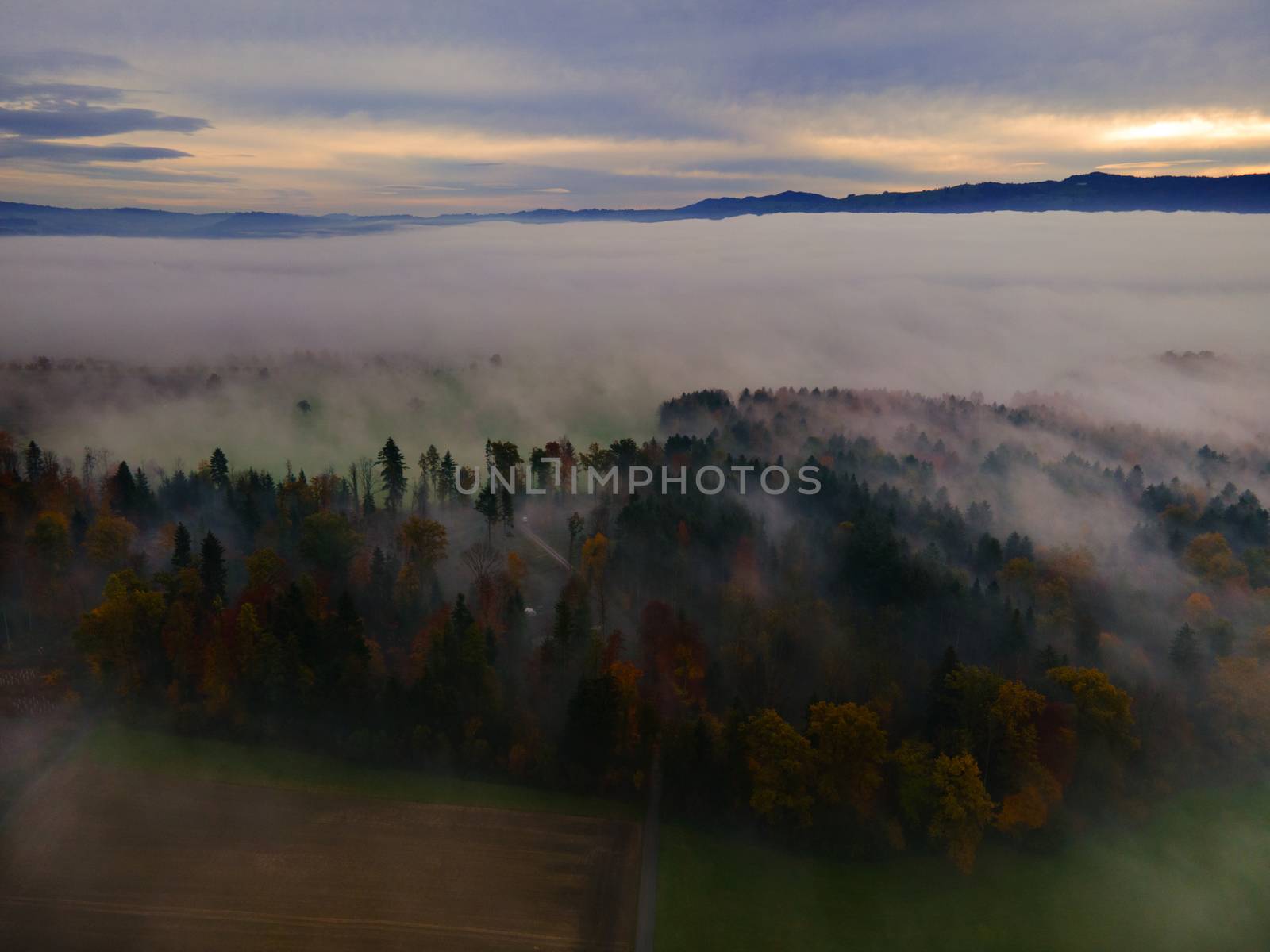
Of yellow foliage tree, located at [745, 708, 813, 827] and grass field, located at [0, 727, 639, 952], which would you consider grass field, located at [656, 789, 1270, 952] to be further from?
grass field, located at [0, 727, 639, 952]

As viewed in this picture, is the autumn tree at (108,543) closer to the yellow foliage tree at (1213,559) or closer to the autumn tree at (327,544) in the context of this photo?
the autumn tree at (327,544)

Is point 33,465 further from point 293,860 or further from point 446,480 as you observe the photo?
point 293,860

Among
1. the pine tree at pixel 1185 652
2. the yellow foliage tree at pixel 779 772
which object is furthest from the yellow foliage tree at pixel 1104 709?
the yellow foliage tree at pixel 779 772

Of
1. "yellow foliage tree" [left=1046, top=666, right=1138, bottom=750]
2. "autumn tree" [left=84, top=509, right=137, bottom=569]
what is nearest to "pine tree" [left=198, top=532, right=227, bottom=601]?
"autumn tree" [left=84, top=509, right=137, bottom=569]

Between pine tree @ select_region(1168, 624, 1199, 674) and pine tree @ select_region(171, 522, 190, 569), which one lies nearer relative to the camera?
pine tree @ select_region(1168, 624, 1199, 674)

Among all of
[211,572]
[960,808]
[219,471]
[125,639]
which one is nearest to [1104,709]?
[960,808]

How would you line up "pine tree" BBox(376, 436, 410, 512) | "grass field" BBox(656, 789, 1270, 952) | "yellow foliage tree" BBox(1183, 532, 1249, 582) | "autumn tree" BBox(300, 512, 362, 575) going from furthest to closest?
1. "pine tree" BBox(376, 436, 410, 512)
2. "autumn tree" BBox(300, 512, 362, 575)
3. "yellow foliage tree" BBox(1183, 532, 1249, 582)
4. "grass field" BBox(656, 789, 1270, 952)
